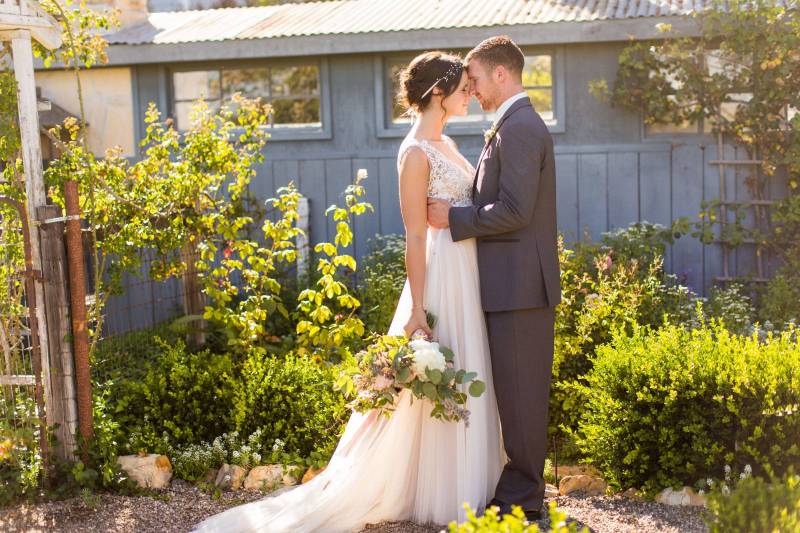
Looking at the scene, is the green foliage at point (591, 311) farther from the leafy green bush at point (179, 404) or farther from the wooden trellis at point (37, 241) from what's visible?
the wooden trellis at point (37, 241)

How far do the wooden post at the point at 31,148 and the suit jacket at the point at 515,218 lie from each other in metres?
2.34

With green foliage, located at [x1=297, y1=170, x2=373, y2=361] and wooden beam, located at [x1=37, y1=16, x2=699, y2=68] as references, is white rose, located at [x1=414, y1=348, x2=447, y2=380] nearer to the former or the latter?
green foliage, located at [x1=297, y1=170, x2=373, y2=361]

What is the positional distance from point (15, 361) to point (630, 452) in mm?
3492

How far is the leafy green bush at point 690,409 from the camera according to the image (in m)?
4.46

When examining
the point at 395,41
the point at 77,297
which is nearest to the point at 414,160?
the point at 77,297

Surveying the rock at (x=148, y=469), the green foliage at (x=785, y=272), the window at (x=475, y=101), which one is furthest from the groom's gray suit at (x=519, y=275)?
the window at (x=475, y=101)

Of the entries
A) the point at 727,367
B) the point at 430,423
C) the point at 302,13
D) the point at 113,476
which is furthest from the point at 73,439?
the point at 302,13

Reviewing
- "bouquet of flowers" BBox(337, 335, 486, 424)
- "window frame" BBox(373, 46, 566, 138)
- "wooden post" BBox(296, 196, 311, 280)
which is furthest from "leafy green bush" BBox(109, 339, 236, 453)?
"window frame" BBox(373, 46, 566, 138)

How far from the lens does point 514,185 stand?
4.09m

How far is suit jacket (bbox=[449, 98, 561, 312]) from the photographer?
411 cm

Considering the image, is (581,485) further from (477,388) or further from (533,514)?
(477,388)

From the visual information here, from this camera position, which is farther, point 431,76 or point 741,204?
point 741,204

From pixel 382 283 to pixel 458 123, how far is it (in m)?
2.58

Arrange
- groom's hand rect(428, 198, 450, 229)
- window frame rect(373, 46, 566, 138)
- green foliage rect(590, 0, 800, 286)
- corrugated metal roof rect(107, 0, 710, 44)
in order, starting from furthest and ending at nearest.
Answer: window frame rect(373, 46, 566, 138)
corrugated metal roof rect(107, 0, 710, 44)
green foliage rect(590, 0, 800, 286)
groom's hand rect(428, 198, 450, 229)
